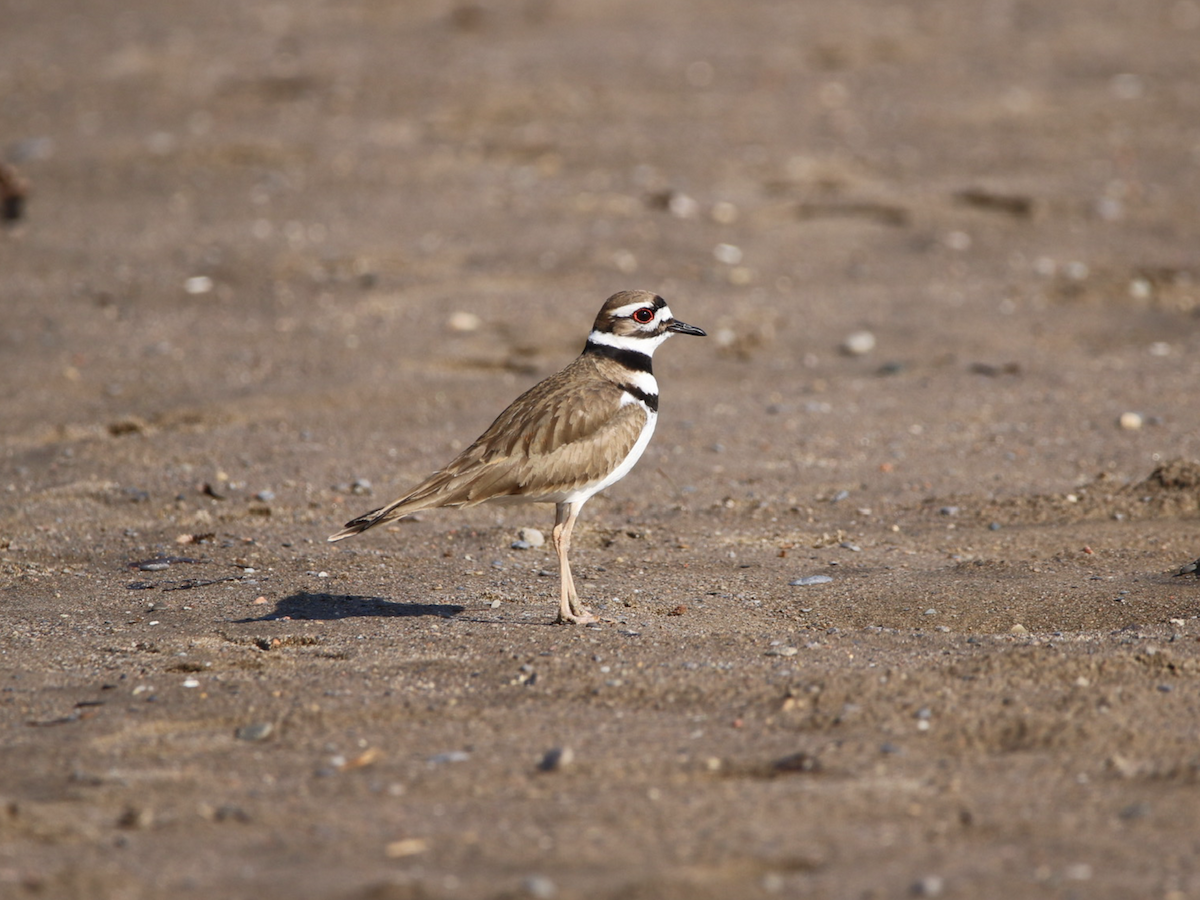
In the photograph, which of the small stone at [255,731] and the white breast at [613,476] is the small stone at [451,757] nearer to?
the small stone at [255,731]

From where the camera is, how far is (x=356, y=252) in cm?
1182

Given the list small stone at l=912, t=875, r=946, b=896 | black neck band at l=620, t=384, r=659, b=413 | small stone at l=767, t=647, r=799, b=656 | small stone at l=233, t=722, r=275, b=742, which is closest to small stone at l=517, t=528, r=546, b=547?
black neck band at l=620, t=384, r=659, b=413

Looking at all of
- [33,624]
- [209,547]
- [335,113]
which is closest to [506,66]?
[335,113]

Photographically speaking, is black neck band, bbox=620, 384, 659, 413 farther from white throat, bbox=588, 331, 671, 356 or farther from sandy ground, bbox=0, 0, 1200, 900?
sandy ground, bbox=0, 0, 1200, 900

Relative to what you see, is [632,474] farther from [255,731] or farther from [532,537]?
[255,731]

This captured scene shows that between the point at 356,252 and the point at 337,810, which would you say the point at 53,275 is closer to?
the point at 356,252

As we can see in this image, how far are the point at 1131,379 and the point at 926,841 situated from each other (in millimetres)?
6662

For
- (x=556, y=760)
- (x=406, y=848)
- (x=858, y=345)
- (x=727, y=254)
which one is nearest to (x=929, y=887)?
(x=556, y=760)

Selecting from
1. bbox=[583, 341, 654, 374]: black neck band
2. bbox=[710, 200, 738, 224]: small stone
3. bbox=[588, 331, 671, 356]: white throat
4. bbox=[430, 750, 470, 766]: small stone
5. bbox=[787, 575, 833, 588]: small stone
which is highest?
bbox=[710, 200, 738, 224]: small stone

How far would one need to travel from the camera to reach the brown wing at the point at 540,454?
6359 millimetres

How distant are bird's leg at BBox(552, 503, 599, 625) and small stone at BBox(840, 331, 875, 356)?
456cm

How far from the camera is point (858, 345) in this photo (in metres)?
10.6

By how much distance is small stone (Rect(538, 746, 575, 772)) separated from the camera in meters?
4.64

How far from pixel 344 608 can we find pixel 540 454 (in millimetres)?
1197
